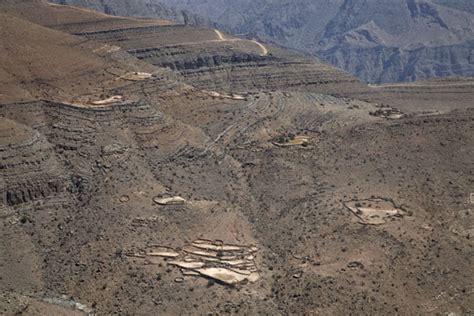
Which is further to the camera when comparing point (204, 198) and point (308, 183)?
point (308, 183)

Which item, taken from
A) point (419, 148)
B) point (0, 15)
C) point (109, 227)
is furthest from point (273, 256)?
point (0, 15)

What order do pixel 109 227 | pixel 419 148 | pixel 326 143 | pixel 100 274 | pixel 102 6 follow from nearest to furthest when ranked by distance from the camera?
pixel 100 274, pixel 109 227, pixel 419 148, pixel 326 143, pixel 102 6

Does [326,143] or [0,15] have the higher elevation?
[0,15]

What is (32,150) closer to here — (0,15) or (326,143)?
(0,15)

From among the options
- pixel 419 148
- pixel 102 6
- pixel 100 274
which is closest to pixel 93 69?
pixel 100 274

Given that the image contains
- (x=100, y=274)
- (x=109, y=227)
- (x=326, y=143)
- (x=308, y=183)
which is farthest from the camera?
(x=326, y=143)

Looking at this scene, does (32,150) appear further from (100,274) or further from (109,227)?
(100,274)
